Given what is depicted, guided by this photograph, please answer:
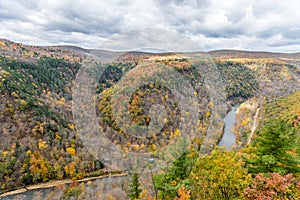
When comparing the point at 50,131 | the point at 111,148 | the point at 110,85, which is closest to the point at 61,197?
the point at 111,148

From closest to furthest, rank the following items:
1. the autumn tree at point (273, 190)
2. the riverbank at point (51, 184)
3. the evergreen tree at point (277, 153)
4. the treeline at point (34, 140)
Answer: the autumn tree at point (273, 190), the evergreen tree at point (277, 153), the riverbank at point (51, 184), the treeline at point (34, 140)

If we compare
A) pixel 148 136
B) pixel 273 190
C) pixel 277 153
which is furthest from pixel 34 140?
pixel 273 190

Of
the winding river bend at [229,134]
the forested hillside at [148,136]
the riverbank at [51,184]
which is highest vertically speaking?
the forested hillside at [148,136]

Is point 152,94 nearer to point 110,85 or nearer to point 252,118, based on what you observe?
point 110,85

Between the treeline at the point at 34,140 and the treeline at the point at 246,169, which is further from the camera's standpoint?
the treeline at the point at 34,140

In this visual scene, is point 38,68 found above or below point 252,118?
above

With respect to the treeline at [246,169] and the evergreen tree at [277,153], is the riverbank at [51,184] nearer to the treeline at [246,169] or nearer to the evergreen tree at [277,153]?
the treeline at [246,169]

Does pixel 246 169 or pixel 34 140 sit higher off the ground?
pixel 246 169

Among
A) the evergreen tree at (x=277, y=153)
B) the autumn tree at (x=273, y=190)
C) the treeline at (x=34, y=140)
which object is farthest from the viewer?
the treeline at (x=34, y=140)

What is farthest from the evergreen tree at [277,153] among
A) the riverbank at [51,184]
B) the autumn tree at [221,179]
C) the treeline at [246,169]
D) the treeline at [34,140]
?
the treeline at [34,140]

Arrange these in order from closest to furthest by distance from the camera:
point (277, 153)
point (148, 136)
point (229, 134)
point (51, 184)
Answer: point (277, 153) < point (148, 136) < point (51, 184) < point (229, 134)

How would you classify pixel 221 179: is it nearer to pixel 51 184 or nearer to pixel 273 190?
pixel 273 190
